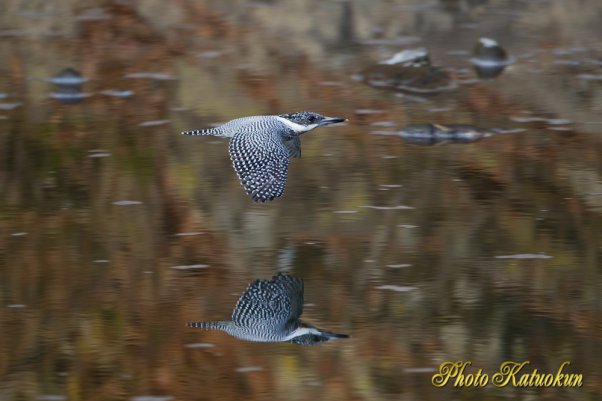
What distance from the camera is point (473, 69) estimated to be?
43.8ft

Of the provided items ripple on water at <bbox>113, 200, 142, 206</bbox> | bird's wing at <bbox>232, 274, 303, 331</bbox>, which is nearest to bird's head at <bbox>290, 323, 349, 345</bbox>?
bird's wing at <bbox>232, 274, 303, 331</bbox>

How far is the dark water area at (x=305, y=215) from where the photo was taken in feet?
21.2

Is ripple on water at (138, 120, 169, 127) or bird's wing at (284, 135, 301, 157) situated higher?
bird's wing at (284, 135, 301, 157)

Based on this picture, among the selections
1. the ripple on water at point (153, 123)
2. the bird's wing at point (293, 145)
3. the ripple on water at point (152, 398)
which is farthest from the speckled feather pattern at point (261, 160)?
the ripple on water at point (153, 123)

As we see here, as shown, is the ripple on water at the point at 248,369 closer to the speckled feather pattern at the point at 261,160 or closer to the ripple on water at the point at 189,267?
the ripple on water at the point at 189,267

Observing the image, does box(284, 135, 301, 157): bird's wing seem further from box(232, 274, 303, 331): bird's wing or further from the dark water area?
box(232, 274, 303, 331): bird's wing

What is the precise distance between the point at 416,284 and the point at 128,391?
2.03 metres

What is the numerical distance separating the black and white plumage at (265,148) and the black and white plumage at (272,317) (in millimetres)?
606

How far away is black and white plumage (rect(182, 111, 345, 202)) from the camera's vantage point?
7.74m

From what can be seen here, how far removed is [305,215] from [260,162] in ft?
2.81

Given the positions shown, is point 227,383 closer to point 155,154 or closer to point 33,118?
point 155,154

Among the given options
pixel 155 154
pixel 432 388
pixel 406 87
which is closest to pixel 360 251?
pixel 432 388

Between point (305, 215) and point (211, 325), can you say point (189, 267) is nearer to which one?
point (211, 325)

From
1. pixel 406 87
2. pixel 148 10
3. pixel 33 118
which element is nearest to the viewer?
pixel 33 118
